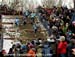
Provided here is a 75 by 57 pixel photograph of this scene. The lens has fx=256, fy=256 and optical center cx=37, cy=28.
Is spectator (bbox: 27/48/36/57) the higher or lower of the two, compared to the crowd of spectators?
lower

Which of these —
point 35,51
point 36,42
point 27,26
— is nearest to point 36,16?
point 27,26

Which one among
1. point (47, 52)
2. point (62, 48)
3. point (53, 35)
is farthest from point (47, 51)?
point (53, 35)

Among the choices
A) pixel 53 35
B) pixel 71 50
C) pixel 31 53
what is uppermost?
pixel 53 35

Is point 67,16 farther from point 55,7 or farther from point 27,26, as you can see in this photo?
point 27,26

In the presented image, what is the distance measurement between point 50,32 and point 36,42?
0.57 meters

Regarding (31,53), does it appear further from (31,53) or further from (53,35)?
(53,35)

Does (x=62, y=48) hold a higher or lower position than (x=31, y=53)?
higher

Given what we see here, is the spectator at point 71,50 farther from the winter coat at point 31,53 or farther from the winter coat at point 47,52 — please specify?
the winter coat at point 31,53

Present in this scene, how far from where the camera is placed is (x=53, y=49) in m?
6.46

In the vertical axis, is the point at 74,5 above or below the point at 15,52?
above

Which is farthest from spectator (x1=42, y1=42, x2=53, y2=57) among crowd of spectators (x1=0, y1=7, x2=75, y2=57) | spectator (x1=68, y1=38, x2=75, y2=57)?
spectator (x1=68, y1=38, x2=75, y2=57)

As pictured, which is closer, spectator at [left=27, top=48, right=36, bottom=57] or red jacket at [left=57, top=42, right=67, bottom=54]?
red jacket at [left=57, top=42, right=67, bottom=54]

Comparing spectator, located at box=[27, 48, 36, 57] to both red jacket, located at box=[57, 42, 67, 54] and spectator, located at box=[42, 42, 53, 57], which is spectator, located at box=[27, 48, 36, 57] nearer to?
spectator, located at box=[42, 42, 53, 57]

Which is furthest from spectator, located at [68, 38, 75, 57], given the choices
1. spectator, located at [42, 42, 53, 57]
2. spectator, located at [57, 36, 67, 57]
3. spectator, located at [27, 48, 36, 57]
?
spectator, located at [27, 48, 36, 57]
